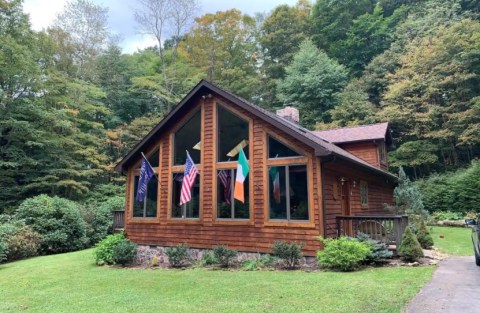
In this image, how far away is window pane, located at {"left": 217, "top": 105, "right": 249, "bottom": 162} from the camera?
10.1 meters

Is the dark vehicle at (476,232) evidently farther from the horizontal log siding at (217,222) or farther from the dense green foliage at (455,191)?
the dense green foliage at (455,191)

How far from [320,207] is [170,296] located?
14.0ft

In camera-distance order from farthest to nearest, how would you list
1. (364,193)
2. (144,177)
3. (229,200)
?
1. (364,193)
2. (144,177)
3. (229,200)

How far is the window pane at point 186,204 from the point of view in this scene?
34.6ft

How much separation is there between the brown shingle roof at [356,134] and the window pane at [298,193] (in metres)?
7.10

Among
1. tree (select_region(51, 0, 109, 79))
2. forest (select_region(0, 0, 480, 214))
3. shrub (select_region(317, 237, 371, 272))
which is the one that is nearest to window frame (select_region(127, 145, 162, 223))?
shrub (select_region(317, 237, 371, 272))

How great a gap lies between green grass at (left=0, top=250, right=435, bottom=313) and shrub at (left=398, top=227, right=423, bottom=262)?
1.65ft

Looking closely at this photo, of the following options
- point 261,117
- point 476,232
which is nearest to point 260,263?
point 261,117

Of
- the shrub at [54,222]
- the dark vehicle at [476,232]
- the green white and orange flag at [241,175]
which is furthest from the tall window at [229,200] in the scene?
the shrub at [54,222]

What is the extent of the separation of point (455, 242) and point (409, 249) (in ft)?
18.6

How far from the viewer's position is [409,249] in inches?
311

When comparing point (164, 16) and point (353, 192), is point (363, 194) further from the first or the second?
point (164, 16)

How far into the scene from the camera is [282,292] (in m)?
5.99

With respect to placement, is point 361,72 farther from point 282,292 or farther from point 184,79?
point 282,292
